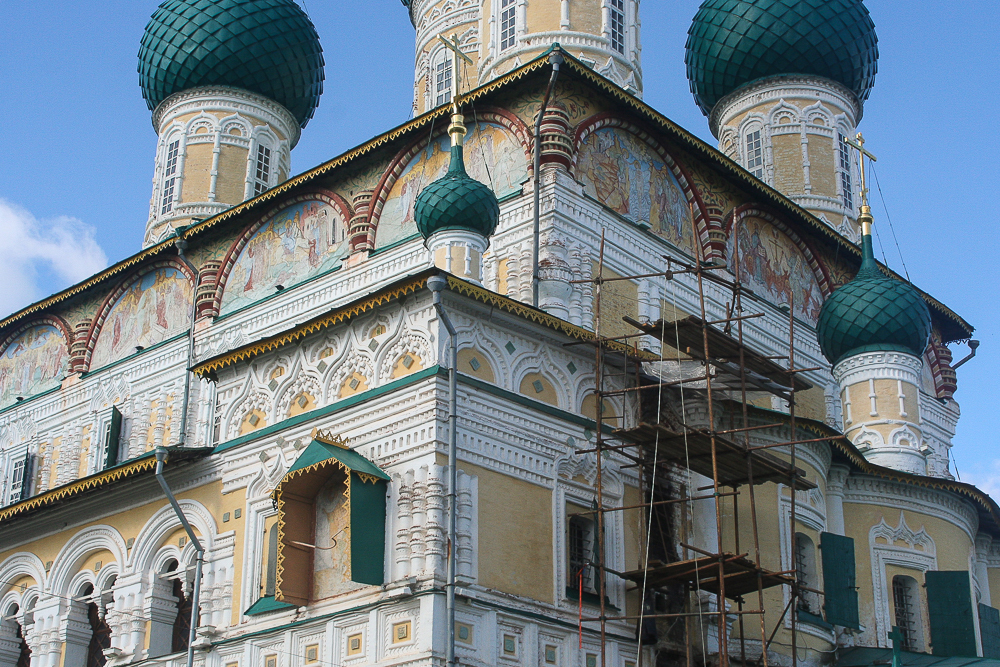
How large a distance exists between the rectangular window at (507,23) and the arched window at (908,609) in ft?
23.6

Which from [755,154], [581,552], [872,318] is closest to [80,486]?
[581,552]

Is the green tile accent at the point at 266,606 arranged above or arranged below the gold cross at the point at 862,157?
below

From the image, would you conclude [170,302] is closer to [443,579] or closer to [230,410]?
[230,410]

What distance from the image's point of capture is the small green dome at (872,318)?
14906mm

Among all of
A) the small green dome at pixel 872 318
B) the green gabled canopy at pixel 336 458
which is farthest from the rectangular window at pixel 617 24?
the green gabled canopy at pixel 336 458

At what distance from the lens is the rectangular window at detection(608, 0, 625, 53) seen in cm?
1586

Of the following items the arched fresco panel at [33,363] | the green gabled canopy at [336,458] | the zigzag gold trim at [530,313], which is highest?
the arched fresco panel at [33,363]

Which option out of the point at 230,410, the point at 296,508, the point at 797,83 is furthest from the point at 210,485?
the point at 797,83

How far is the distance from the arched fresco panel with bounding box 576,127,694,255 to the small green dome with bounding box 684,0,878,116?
5.43 metres

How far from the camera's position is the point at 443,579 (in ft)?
31.8

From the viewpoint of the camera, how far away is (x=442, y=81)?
1828 cm

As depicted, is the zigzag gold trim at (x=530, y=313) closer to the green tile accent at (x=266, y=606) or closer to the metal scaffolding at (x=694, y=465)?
the metal scaffolding at (x=694, y=465)

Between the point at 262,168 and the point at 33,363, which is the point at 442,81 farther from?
the point at 33,363

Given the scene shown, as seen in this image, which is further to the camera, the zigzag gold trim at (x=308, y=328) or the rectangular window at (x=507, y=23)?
the rectangular window at (x=507, y=23)
